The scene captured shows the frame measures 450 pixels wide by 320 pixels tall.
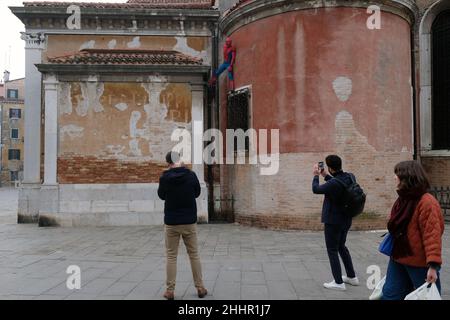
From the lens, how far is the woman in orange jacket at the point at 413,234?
3580 mm

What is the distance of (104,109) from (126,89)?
91cm

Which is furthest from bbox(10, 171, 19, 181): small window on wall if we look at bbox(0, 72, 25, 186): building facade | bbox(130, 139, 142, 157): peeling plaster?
bbox(130, 139, 142, 157): peeling plaster

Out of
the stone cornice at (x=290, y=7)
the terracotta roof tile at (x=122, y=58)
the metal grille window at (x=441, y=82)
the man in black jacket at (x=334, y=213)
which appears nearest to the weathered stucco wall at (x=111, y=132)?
the terracotta roof tile at (x=122, y=58)

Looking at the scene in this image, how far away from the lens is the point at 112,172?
Result: 13.0 m

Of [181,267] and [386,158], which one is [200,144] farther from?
[181,267]

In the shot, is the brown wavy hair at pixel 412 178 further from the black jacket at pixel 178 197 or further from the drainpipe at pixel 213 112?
the drainpipe at pixel 213 112

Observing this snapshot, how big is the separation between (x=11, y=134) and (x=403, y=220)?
58.9 metres

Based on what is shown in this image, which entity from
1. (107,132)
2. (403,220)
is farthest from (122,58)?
(403,220)

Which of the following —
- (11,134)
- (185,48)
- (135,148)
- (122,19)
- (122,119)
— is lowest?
(135,148)

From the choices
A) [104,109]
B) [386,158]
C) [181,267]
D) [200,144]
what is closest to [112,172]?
[104,109]

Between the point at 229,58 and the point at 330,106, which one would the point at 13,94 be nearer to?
the point at 229,58

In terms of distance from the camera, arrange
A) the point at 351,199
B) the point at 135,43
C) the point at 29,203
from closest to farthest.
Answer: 1. the point at 351,199
2. the point at 29,203
3. the point at 135,43

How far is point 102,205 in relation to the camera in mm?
12742

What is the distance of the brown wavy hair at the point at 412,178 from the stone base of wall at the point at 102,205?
9.29m
